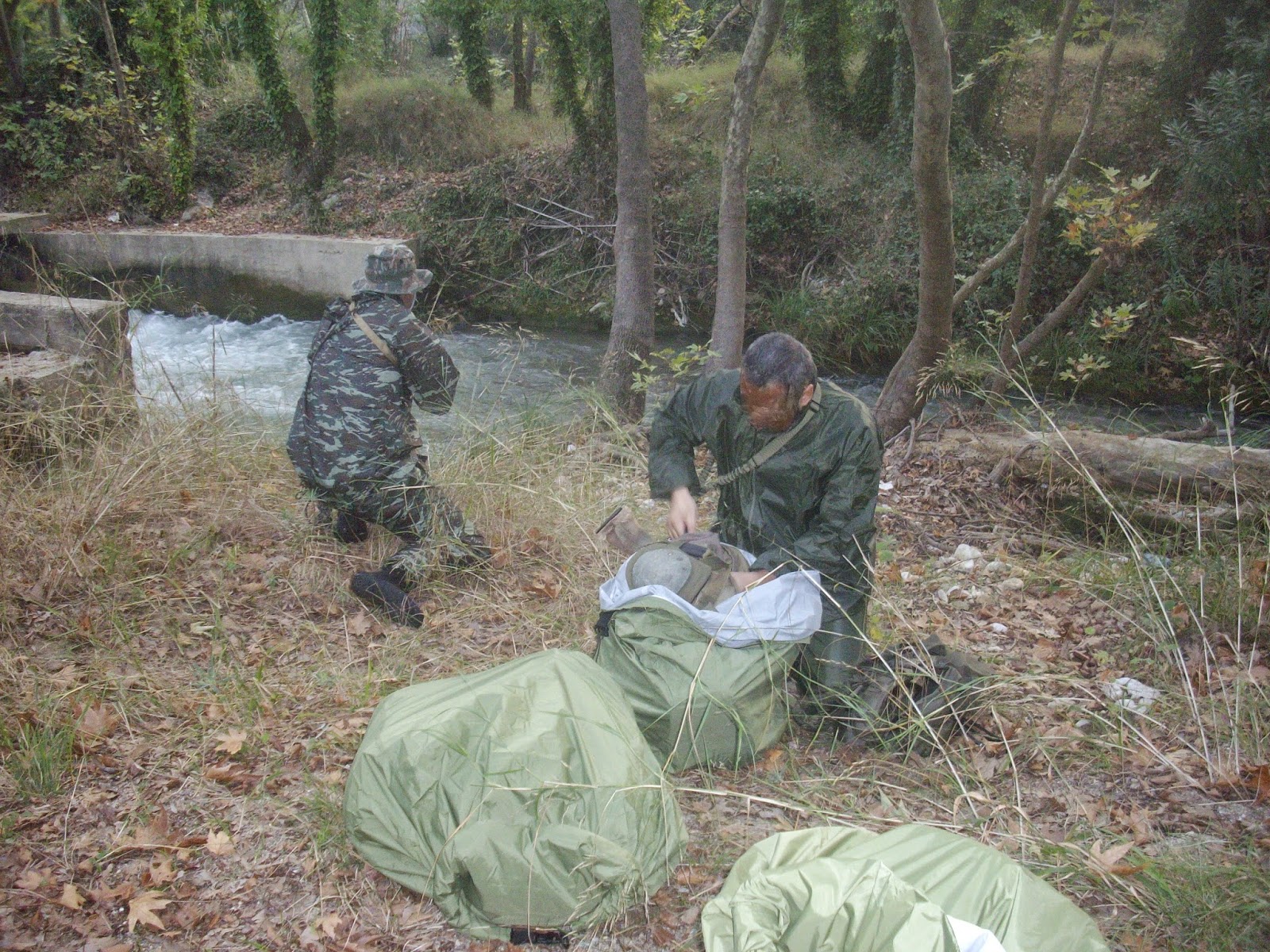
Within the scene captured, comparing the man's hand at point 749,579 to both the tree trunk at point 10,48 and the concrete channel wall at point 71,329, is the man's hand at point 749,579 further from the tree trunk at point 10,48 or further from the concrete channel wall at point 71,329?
the tree trunk at point 10,48

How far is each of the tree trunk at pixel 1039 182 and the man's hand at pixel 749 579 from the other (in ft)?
13.0

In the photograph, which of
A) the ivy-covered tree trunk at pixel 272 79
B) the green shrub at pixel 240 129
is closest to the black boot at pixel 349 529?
the ivy-covered tree trunk at pixel 272 79

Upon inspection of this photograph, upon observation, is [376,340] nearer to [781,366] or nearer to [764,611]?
[781,366]

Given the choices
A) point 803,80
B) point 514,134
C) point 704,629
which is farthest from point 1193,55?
point 704,629

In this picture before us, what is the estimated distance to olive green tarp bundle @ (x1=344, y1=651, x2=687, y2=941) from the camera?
96.2 inches

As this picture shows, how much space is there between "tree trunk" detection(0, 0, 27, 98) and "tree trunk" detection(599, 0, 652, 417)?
16230 mm

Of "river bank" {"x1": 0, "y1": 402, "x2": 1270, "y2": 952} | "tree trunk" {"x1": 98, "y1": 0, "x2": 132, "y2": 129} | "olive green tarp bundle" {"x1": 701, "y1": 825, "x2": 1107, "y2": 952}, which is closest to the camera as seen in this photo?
"olive green tarp bundle" {"x1": 701, "y1": 825, "x2": 1107, "y2": 952}

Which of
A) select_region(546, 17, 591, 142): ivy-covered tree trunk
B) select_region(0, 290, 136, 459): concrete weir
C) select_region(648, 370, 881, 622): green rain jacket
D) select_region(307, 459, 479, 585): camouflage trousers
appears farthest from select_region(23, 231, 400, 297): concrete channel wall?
select_region(648, 370, 881, 622): green rain jacket

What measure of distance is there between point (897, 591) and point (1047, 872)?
7.59ft

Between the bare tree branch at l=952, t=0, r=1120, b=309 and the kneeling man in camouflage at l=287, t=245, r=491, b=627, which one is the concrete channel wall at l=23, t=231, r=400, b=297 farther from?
the kneeling man in camouflage at l=287, t=245, r=491, b=627

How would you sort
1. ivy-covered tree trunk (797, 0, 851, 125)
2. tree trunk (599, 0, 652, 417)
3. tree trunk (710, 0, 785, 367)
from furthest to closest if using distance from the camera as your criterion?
ivy-covered tree trunk (797, 0, 851, 125)
tree trunk (599, 0, 652, 417)
tree trunk (710, 0, 785, 367)

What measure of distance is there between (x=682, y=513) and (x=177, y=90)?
17.6m

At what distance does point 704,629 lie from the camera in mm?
3236

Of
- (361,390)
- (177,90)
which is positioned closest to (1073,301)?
(361,390)
